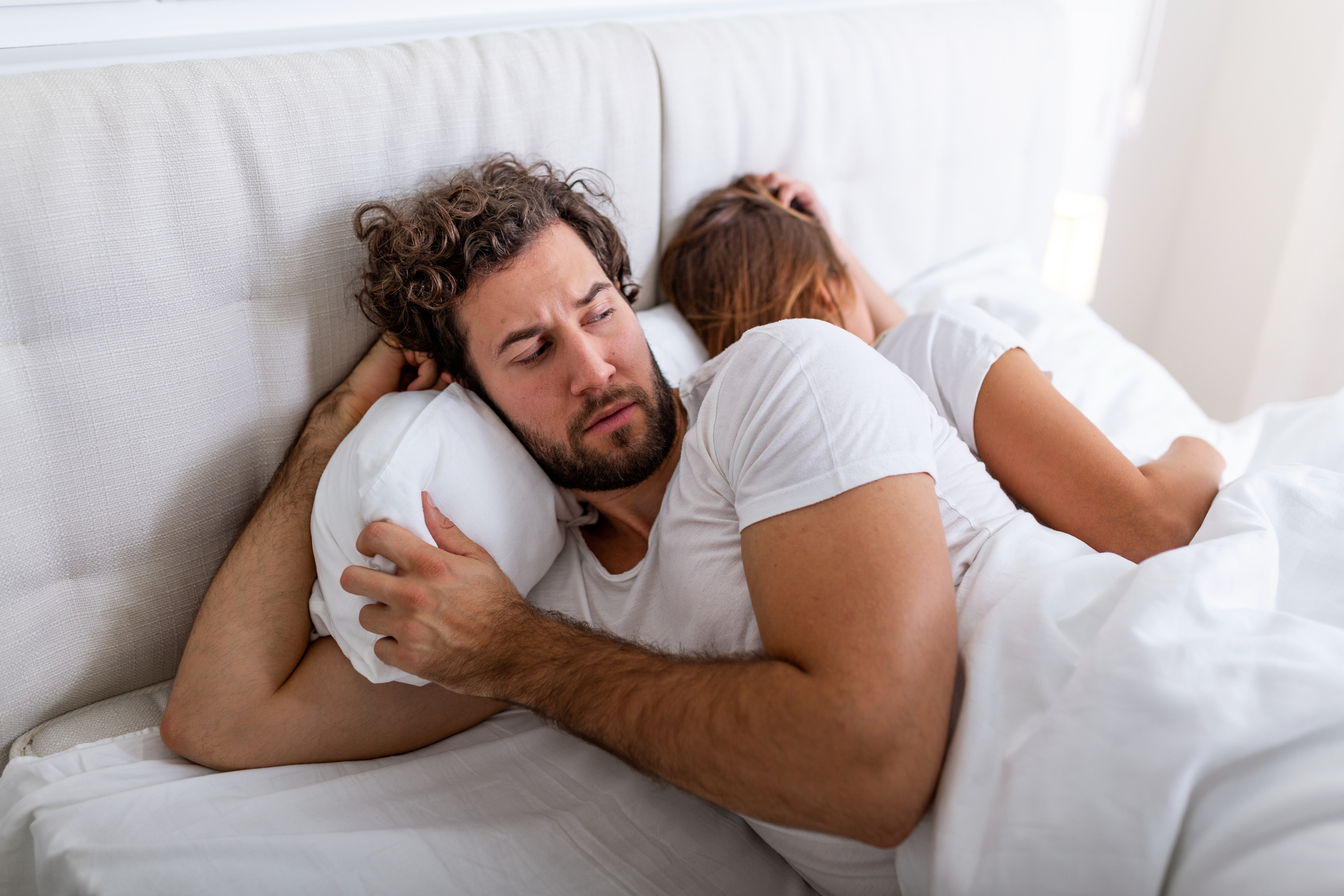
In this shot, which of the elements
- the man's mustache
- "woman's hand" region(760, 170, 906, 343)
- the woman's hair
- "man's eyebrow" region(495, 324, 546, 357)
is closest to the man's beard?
the man's mustache

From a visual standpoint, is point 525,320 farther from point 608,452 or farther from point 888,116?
point 888,116

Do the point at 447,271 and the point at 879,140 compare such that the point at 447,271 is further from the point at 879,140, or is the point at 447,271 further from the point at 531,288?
the point at 879,140

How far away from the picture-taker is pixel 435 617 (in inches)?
40.4

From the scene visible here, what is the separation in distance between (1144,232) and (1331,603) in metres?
2.13

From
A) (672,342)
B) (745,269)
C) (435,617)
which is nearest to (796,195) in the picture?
(745,269)

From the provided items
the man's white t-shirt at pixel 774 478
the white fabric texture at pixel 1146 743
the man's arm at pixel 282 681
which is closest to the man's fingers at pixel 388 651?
the man's arm at pixel 282 681

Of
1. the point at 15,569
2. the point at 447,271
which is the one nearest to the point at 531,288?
the point at 447,271

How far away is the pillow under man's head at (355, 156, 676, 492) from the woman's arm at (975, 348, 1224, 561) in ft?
1.49

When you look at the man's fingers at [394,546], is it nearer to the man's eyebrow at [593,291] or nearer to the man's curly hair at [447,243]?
the man's curly hair at [447,243]

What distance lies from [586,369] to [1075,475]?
0.64 meters

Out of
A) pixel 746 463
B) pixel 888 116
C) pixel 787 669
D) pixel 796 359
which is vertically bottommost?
pixel 787 669

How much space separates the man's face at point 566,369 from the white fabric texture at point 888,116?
1.40 ft

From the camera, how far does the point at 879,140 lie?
5.83 ft

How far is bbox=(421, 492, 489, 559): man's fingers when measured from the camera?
3.58ft
